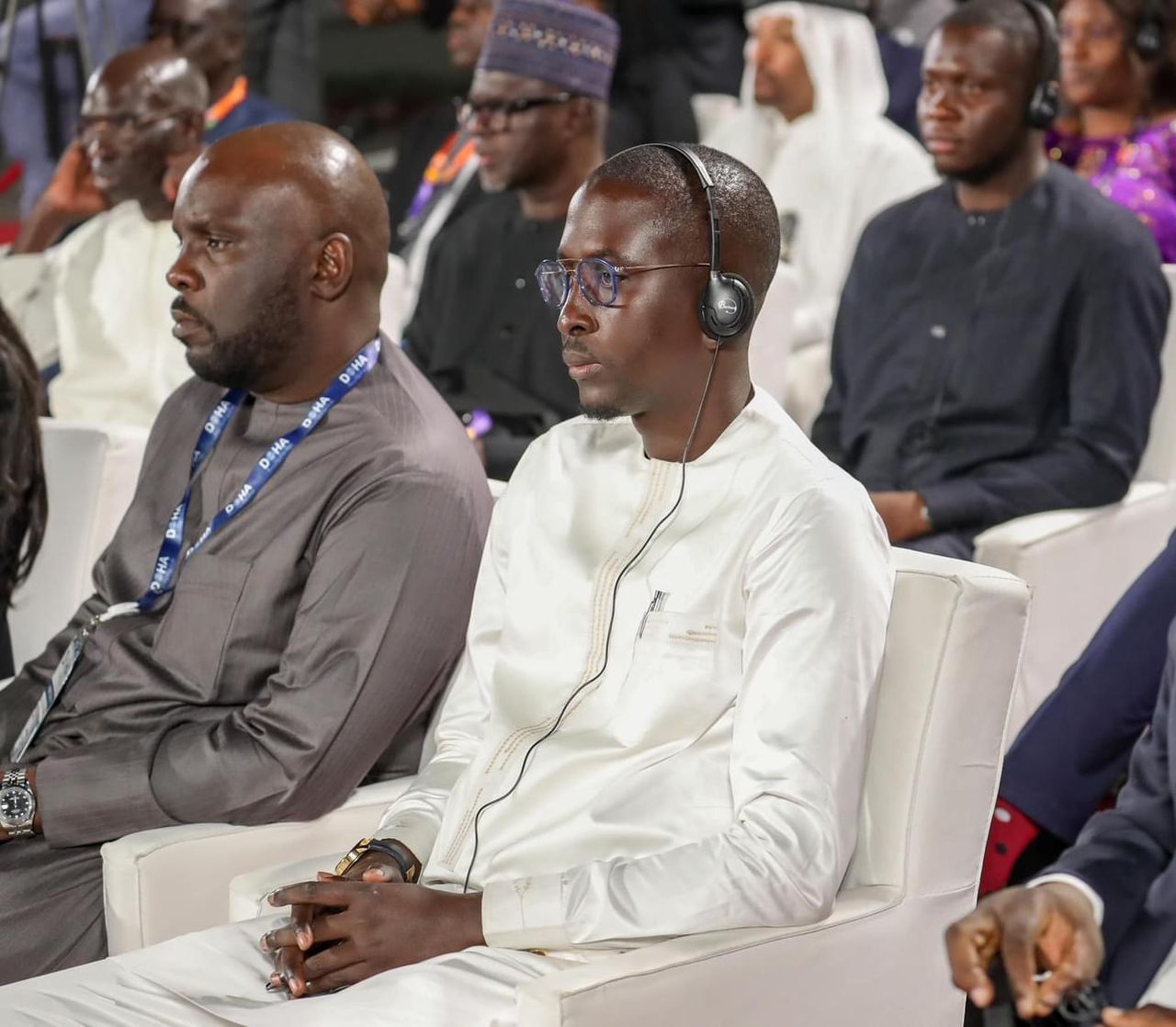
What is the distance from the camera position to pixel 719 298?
2090 mm

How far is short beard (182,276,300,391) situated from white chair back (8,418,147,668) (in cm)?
70

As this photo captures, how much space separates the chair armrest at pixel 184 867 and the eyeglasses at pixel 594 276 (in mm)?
829

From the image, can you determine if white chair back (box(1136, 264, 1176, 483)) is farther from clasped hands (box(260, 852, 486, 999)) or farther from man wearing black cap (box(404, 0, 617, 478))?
clasped hands (box(260, 852, 486, 999))

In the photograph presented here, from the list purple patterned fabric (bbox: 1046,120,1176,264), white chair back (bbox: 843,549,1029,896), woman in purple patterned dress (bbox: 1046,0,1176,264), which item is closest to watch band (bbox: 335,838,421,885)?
white chair back (bbox: 843,549,1029,896)

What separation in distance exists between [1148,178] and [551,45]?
163 cm

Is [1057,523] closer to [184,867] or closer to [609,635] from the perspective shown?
[609,635]

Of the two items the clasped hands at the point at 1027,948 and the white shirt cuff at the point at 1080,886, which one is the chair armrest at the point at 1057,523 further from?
the clasped hands at the point at 1027,948

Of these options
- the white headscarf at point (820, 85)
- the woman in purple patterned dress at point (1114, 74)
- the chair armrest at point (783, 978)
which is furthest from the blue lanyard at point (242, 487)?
the white headscarf at point (820, 85)

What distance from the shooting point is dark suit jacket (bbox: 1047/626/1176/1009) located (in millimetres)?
1913

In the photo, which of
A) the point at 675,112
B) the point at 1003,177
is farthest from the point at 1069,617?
the point at 675,112

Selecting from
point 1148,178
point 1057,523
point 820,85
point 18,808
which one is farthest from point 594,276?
point 820,85

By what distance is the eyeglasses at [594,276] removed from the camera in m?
2.11

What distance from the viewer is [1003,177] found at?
3.98m

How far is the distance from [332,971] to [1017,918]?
0.77 meters
